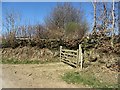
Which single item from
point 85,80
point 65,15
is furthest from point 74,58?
point 65,15

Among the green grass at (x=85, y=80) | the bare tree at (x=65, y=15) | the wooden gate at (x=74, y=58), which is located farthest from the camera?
the bare tree at (x=65, y=15)

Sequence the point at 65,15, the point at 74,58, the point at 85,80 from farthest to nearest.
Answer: the point at 65,15, the point at 74,58, the point at 85,80

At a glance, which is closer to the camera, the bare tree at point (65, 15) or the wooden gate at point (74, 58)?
the wooden gate at point (74, 58)

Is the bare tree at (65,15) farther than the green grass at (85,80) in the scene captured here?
Yes

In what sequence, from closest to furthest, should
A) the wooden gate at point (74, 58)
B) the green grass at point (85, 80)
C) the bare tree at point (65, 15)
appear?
1. the green grass at point (85, 80)
2. the wooden gate at point (74, 58)
3. the bare tree at point (65, 15)

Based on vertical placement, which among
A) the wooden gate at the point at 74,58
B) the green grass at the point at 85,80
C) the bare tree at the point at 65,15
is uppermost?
the bare tree at the point at 65,15

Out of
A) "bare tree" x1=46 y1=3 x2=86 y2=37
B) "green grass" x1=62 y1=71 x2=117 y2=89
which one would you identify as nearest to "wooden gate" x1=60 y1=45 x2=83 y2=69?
"green grass" x1=62 y1=71 x2=117 y2=89

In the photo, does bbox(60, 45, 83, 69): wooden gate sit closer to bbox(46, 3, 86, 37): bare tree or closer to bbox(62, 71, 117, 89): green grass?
bbox(62, 71, 117, 89): green grass

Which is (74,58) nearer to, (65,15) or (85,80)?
(85,80)

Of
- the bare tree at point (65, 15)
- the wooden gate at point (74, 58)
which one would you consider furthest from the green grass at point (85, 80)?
the bare tree at point (65, 15)

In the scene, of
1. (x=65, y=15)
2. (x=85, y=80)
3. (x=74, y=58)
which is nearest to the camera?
(x=85, y=80)

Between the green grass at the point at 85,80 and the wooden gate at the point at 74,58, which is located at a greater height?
the wooden gate at the point at 74,58

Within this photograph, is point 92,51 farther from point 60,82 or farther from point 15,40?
point 15,40

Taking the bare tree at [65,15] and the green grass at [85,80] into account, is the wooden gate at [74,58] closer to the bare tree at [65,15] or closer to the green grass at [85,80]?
the green grass at [85,80]
